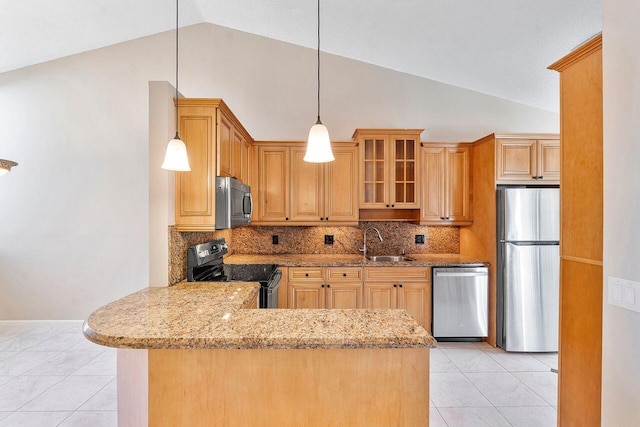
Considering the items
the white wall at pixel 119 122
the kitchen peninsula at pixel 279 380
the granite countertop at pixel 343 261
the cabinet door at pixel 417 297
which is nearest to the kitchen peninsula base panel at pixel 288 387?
the kitchen peninsula at pixel 279 380

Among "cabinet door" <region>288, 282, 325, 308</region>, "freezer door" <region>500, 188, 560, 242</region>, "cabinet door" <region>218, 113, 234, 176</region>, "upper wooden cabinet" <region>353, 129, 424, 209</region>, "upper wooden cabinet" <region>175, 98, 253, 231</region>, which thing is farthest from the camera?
"upper wooden cabinet" <region>353, 129, 424, 209</region>

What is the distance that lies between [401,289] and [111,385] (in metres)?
2.80

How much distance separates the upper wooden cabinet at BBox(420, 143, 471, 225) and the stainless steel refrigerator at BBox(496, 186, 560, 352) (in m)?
0.60

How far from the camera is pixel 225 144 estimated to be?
2678mm

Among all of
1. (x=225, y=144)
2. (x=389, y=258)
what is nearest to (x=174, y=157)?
(x=225, y=144)

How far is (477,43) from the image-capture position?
Answer: 3.22 meters

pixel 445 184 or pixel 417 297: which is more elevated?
pixel 445 184

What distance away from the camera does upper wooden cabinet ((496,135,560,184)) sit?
11.1 feet

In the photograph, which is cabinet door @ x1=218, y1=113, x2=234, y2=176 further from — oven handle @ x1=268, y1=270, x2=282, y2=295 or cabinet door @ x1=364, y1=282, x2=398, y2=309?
cabinet door @ x1=364, y1=282, x2=398, y2=309

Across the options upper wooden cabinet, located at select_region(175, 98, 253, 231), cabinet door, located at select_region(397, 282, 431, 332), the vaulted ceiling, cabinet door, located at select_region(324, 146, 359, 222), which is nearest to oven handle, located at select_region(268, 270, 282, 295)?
upper wooden cabinet, located at select_region(175, 98, 253, 231)

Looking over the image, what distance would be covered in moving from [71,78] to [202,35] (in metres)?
1.71

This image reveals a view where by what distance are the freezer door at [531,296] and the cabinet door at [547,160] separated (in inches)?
29.6

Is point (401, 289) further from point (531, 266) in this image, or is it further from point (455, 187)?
point (455, 187)

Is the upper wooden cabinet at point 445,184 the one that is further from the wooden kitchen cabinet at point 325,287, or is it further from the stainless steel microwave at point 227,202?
the stainless steel microwave at point 227,202
